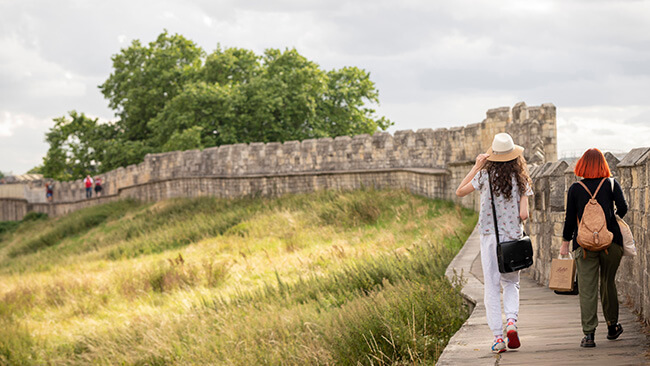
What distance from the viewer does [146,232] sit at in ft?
78.5

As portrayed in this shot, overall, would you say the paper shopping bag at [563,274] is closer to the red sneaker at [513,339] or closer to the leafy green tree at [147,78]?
the red sneaker at [513,339]

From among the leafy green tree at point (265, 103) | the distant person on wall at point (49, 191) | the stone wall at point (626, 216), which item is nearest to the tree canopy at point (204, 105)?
the leafy green tree at point (265, 103)

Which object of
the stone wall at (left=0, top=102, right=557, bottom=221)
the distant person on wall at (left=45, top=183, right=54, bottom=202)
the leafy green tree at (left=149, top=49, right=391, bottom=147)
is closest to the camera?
the stone wall at (left=0, top=102, right=557, bottom=221)

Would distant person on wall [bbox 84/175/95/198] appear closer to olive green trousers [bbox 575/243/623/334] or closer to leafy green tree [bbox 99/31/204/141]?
leafy green tree [bbox 99/31/204/141]

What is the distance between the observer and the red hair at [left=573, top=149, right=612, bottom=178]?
4.77 meters

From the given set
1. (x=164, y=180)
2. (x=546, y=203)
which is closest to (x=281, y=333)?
(x=546, y=203)

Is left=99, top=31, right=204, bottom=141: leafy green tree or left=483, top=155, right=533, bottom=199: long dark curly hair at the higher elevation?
left=99, top=31, right=204, bottom=141: leafy green tree

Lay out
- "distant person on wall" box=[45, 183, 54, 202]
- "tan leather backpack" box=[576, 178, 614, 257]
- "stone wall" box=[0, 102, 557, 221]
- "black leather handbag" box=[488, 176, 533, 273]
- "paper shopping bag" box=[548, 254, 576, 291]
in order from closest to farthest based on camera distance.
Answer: "tan leather backpack" box=[576, 178, 614, 257]
"black leather handbag" box=[488, 176, 533, 273]
"paper shopping bag" box=[548, 254, 576, 291]
"stone wall" box=[0, 102, 557, 221]
"distant person on wall" box=[45, 183, 54, 202]

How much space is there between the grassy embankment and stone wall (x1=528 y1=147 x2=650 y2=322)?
1.07m

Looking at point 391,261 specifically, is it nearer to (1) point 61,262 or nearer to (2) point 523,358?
(2) point 523,358

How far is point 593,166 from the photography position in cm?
478

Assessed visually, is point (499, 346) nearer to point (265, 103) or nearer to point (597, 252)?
point (597, 252)

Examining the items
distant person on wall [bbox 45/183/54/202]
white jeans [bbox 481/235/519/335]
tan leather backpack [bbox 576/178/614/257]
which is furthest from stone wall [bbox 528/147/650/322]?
distant person on wall [bbox 45/183/54/202]

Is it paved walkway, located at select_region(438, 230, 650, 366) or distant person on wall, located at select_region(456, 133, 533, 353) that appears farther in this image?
distant person on wall, located at select_region(456, 133, 533, 353)
